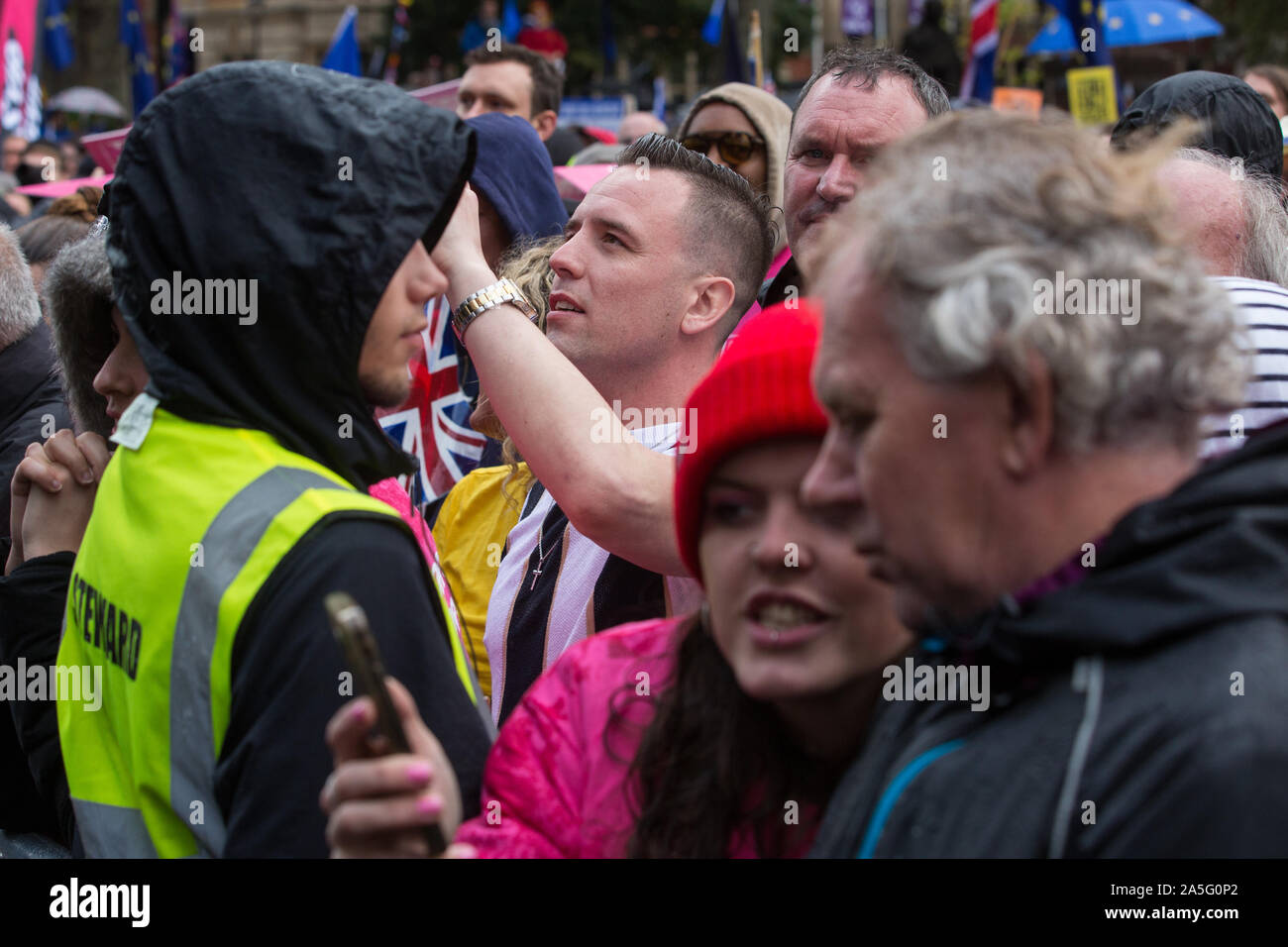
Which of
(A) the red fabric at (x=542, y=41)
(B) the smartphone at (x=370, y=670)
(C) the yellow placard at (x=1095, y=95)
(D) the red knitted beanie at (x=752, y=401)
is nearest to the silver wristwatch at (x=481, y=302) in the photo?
(D) the red knitted beanie at (x=752, y=401)

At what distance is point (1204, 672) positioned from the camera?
110 centimetres

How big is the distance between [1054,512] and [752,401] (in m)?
0.47

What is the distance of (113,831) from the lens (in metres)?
1.72

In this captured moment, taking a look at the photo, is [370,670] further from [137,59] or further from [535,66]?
[137,59]

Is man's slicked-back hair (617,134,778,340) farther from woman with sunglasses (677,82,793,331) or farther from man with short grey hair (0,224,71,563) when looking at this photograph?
man with short grey hair (0,224,71,563)

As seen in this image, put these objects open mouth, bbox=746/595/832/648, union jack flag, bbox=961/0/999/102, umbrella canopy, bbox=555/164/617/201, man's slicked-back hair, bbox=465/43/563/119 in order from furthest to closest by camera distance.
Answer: union jack flag, bbox=961/0/999/102
man's slicked-back hair, bbox=465/43/563/119
umbrella canopy, bbox=555/164/617/201
open mouth, bbox=746/595/832/648

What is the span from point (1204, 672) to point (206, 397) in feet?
4.09

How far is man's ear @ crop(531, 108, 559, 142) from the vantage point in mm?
6457

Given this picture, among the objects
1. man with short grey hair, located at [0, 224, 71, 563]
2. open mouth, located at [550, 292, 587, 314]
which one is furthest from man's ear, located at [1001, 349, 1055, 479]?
man with short grey hair, located at [0, 224, 71, 563]

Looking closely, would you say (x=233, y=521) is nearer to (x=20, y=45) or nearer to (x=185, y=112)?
(x=185, y=112)

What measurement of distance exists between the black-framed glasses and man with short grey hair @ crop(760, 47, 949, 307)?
135 centimetres

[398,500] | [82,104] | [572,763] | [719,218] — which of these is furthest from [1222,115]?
[82,104]

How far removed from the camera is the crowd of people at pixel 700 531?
1177mm

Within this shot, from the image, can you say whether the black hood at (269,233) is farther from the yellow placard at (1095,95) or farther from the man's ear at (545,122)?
the yellow placard at (1095,95)
